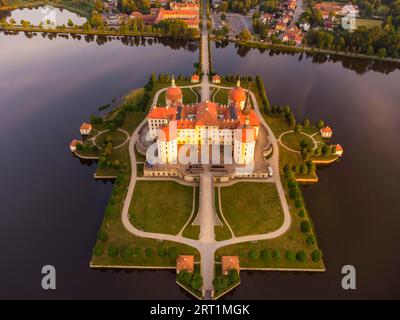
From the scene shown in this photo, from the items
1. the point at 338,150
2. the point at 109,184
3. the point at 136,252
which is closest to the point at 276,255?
the point at 136,252

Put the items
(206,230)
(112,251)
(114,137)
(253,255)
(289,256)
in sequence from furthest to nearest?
(114,137)
(206,230)
(112,251)
(289,256)
(253,255)

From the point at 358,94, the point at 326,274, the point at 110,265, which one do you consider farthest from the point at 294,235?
the point at 358,94

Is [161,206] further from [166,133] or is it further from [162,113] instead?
[162,113]

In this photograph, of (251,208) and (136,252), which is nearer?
(136,252)

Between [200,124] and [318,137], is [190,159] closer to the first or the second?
[200,124]

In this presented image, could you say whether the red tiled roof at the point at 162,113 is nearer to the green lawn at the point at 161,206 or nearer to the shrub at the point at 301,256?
the green lawn at the point at 161,206

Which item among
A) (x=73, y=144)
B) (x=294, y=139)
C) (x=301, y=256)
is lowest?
(x=301, y=256)

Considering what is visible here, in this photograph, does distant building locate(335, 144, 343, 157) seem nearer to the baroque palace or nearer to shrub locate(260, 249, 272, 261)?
the baroque palace

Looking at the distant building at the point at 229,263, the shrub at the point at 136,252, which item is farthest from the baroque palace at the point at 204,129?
the distant building at the point at 229,263
